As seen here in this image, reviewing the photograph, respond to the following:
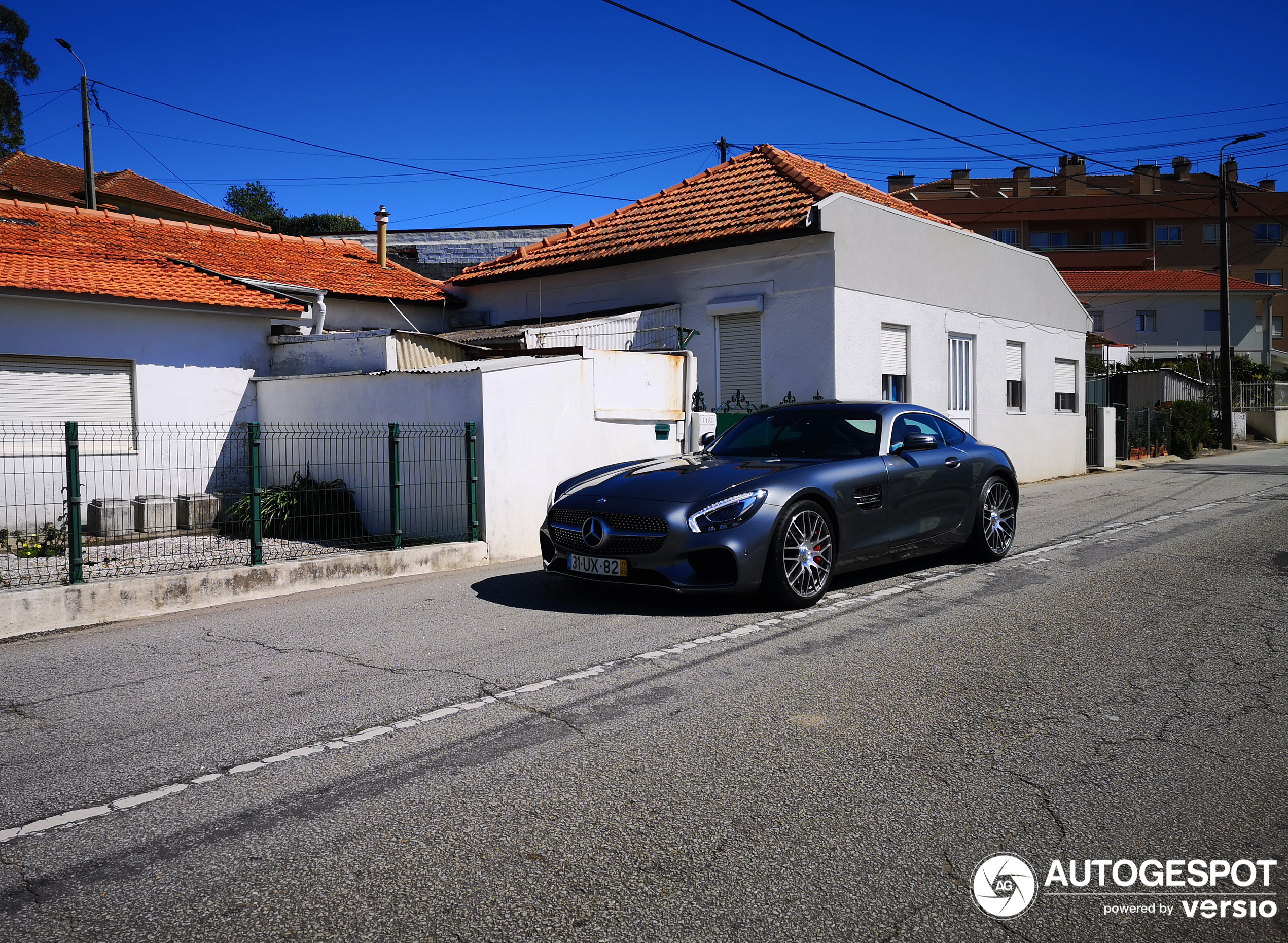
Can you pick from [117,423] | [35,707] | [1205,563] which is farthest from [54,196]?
[1205,563]

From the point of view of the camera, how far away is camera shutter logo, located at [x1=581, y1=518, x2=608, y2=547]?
695cm

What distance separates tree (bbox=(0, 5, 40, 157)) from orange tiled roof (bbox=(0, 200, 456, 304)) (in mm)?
27208

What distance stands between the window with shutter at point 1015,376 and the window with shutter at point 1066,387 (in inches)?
70.1

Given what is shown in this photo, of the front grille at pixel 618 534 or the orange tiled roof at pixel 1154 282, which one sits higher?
the orange tiled roof at pixel 1154 282

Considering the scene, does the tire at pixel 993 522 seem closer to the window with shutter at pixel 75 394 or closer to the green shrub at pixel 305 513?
the green shrub at pixel 305 513

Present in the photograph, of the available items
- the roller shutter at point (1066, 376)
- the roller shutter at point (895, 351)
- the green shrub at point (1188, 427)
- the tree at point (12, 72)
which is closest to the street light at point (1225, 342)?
the green shrub at point (1188, 427)

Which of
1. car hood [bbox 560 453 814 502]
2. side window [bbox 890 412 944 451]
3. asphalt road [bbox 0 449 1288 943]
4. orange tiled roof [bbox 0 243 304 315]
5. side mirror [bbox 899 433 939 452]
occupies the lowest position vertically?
asphalt road [bbox 0 449 1288 943]

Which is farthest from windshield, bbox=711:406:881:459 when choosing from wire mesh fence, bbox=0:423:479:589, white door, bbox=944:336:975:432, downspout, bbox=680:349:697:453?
white door, bbox=944:336:975:432

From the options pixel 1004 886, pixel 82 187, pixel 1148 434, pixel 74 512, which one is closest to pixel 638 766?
pixel 1004 886

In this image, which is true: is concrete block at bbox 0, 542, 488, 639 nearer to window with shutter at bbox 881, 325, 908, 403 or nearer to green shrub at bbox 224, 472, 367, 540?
green shrub at bbox 224, 472, 367, 540

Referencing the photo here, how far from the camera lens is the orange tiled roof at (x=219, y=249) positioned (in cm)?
1528

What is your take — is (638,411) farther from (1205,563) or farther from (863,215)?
(1205,563)

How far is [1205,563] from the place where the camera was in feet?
29.1

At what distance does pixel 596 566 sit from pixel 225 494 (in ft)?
24.7
